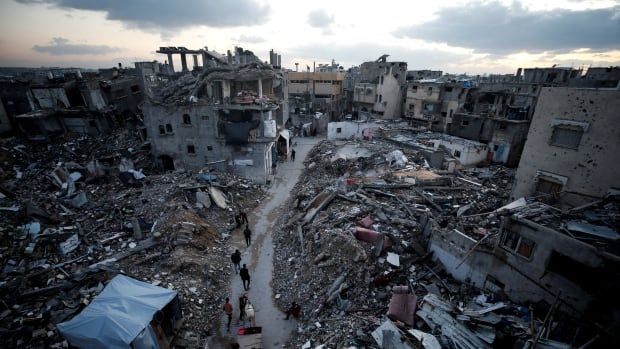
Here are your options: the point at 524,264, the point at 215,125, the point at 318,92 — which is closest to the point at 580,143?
the point at 524,264

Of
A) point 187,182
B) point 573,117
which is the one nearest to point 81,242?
point 187,182

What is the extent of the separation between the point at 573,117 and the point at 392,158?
12159 millimetres

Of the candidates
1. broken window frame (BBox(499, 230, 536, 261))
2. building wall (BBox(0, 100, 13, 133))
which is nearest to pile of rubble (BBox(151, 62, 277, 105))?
building wall (BBox(0, 100, 13, 133))

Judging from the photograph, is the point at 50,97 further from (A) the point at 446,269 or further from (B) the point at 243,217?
(A) the point at 446,269

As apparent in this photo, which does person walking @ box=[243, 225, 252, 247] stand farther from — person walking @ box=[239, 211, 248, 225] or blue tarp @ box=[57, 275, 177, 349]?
blue tarp @ box=[57, 275, 177, 349]

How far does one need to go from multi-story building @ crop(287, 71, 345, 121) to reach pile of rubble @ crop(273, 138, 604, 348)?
92.8 ft

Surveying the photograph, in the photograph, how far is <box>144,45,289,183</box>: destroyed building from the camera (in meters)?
22.8

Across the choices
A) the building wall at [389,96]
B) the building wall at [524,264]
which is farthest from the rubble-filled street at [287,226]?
the building wall at [389,96]

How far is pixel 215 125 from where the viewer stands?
75.0 feet

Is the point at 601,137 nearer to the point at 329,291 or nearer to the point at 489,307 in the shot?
the point at 489,307

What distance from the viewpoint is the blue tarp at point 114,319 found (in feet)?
25.6

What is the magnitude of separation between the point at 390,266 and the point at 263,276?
6.20 meters

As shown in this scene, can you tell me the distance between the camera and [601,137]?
1183 centimetres

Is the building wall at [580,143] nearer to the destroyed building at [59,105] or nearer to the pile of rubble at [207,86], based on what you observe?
the pile of rubble at [207,86]
